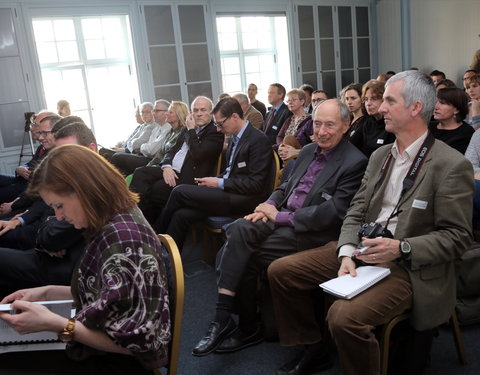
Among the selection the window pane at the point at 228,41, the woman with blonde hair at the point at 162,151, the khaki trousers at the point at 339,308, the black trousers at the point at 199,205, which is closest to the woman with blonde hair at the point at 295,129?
the black trousers at the point at 199,205

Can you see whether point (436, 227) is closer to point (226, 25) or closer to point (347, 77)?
point (226, 25)

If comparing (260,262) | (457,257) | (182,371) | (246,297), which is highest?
(457,257)

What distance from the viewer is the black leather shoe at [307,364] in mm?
1785

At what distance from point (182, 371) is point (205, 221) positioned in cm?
117

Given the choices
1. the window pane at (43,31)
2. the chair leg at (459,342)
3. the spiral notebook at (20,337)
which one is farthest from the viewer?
the window pane at (43,31)

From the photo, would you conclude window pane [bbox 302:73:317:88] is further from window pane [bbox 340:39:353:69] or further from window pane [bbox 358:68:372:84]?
window pane [bbox 358:68:372:84]

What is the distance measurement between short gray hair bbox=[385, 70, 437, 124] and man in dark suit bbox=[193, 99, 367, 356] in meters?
0.47

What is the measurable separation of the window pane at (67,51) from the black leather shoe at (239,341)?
532 cm

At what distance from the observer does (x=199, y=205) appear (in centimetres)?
288

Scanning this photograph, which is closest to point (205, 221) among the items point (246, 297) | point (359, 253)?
point (246, 297)

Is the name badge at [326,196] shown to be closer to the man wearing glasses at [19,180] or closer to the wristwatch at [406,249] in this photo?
the wristwatch at [406,249]

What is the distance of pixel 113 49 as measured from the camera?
6.21 meters

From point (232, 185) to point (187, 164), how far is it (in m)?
0.81

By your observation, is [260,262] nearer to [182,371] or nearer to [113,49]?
[182,371]
